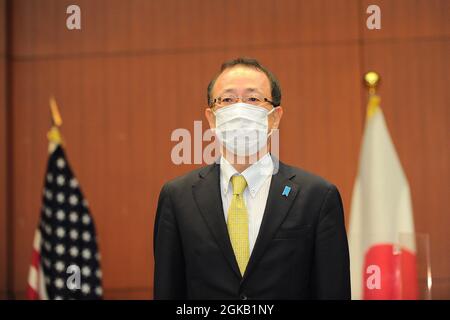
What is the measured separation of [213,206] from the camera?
194cm

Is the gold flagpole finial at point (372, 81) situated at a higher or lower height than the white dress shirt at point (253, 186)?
higher

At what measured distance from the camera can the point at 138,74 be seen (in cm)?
520

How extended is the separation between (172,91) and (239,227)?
11.1ft

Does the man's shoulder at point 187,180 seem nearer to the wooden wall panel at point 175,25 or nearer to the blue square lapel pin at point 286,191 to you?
the blue square lapel pin at point 286,191

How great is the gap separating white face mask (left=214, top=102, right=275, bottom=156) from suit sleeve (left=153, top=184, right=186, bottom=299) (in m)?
0.29

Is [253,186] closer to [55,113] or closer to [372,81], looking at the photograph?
[372,81]

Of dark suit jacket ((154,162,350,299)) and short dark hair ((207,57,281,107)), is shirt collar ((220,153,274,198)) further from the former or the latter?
short dark hair ((207,57,281,107))

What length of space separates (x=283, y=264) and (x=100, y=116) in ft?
11.7

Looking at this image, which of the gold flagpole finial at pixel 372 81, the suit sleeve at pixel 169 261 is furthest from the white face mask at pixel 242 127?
the gold flagpole finial at pixel 372 81

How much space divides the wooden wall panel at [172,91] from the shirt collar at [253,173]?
3029mm

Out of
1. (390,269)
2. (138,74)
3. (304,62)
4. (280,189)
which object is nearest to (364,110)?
(304,62)

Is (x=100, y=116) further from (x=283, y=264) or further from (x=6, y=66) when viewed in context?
(x=283, y=264)

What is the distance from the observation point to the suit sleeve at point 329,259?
1.90 metres

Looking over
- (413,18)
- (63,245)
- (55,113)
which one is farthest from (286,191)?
(55,113)
